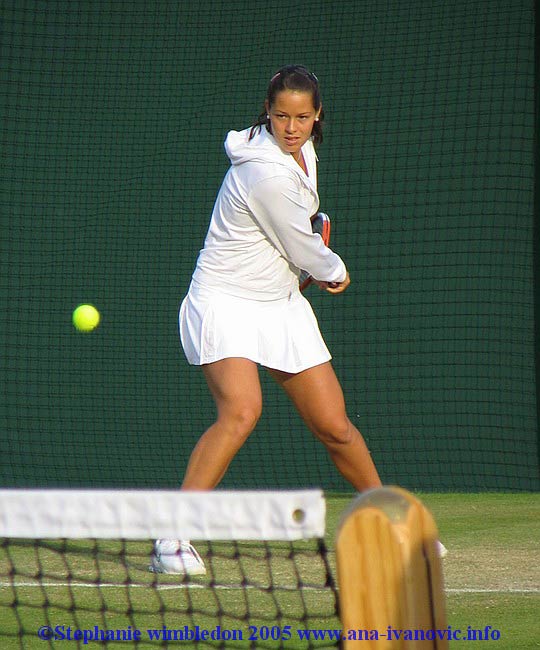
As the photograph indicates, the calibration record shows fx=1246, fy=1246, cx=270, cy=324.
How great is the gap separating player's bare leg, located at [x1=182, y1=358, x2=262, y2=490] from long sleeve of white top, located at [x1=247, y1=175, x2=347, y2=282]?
38cm

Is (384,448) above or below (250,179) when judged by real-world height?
below

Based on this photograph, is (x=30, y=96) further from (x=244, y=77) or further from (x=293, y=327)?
(x=293, y=327)

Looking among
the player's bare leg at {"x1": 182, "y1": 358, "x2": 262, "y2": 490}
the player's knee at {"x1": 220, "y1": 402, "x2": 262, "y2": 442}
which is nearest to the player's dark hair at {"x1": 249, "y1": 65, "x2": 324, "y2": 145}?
the player's bare leg at {"x1": 182, "y1": 358, "x2": 262, "y2": 490}

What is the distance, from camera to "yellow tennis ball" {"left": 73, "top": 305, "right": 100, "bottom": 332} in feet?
23.3

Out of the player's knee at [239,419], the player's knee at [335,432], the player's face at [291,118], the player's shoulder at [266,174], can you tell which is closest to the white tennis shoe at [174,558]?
the player's knee at [239,419]

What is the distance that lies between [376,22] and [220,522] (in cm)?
615

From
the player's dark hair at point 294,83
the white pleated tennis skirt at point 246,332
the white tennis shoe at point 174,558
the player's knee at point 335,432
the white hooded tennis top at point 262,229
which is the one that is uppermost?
the player's dark hair at point 294,83

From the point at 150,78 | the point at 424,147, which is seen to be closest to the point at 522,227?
→ the point at 424,147

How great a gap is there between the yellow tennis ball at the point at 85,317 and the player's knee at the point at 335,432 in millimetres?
3295

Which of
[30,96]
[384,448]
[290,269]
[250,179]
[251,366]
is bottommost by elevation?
[384,448]

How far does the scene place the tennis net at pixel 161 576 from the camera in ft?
5.67

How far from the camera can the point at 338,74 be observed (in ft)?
24.8

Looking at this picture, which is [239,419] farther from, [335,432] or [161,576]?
[161,576]

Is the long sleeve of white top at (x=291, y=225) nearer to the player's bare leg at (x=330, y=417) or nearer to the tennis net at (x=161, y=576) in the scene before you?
the player's bare leg at (x=330, y=417)
